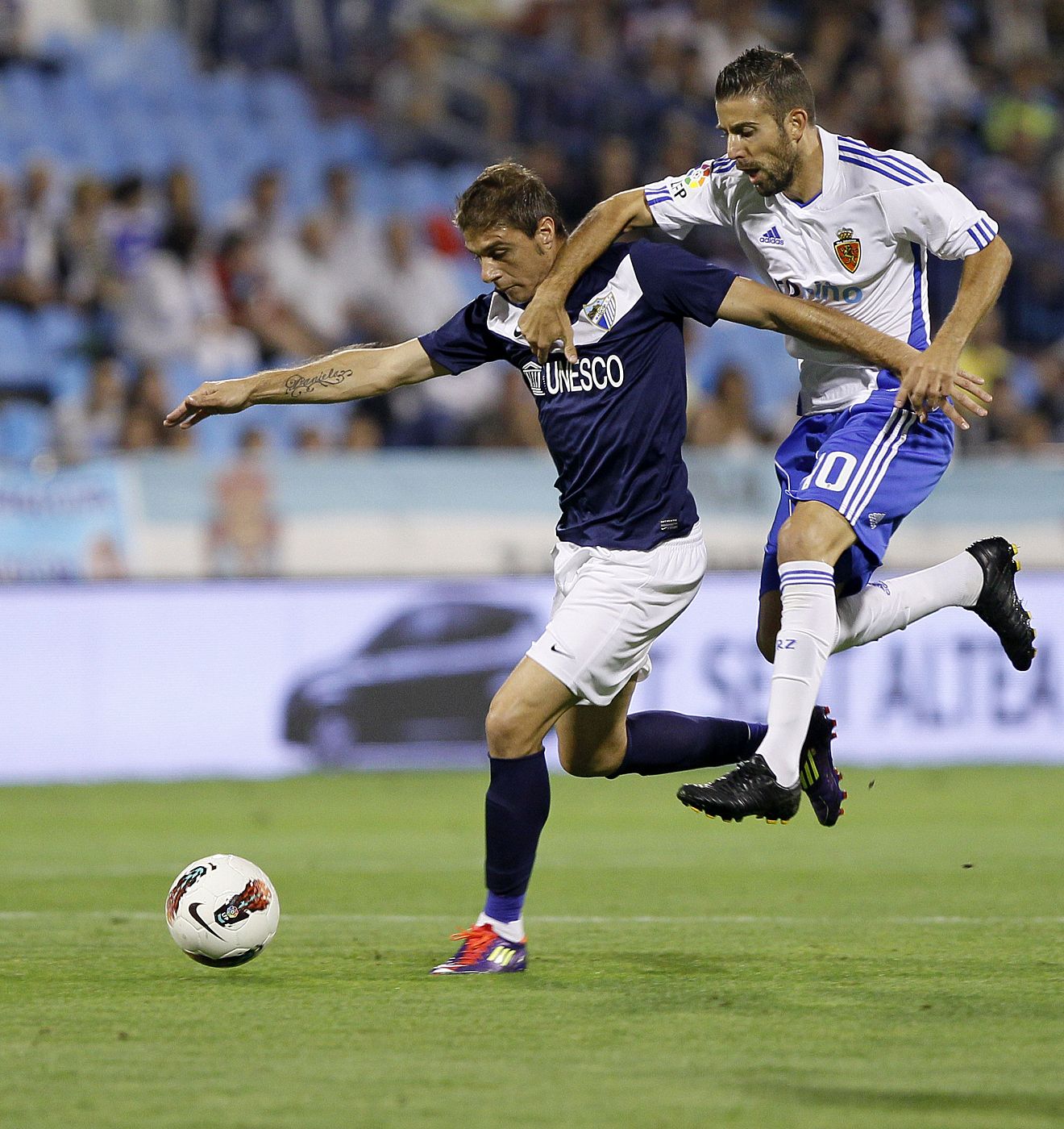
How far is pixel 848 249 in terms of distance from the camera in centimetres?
598

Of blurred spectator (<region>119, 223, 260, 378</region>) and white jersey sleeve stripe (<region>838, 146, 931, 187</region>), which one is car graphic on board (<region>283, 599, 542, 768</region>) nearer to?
blurred spectator (<region>119, 223, 260, 378</region>)

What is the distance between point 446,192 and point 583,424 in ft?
38.9

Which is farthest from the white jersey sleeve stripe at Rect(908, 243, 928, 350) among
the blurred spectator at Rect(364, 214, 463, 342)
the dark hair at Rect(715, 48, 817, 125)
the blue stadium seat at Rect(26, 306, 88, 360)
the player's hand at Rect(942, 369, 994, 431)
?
the blue stadium seat at Rect(26, 306, 88, 360)

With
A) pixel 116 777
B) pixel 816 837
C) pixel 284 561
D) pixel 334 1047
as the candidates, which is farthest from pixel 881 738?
pixel 334 1047

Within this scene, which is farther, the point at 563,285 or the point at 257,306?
the point at 257,306

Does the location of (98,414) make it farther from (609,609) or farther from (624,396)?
(609,609)

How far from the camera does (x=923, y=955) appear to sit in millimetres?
5883

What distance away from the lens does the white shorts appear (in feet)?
18.3

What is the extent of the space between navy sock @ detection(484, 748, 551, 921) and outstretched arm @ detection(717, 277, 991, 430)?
4.69ft

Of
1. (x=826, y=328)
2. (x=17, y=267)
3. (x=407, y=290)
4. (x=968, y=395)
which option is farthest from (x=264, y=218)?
(x=968, y=395)

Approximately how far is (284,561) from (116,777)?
5.62 feet

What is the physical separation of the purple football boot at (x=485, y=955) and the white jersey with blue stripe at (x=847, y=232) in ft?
6.44

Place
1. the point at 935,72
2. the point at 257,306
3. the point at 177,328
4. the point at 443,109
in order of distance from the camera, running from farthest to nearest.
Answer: the point at 935,72 < the point at 443,109 < the point at 257,306 < the point at 177,328

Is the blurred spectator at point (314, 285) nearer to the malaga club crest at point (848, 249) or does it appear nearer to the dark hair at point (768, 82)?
the malaga club crest at point (848, 249)
